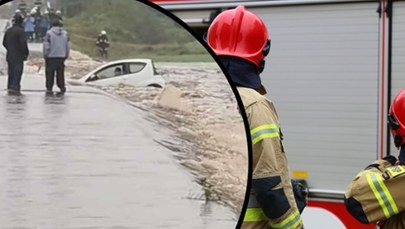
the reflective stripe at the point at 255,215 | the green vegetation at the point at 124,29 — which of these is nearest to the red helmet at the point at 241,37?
the reflective stripe at the point at 255,215

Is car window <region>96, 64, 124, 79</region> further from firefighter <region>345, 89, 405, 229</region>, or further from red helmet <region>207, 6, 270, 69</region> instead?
firefighter <region>345, 89, 405, 229</region>

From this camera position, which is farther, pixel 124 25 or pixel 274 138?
pixel 274 138

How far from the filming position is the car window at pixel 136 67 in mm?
1315

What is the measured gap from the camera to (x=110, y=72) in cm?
Answer: 133

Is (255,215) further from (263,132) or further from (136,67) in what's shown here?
(136,67)

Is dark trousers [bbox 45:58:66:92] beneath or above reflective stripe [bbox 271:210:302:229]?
above

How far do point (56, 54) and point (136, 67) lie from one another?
0.15m

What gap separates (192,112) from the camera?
138 centimetres

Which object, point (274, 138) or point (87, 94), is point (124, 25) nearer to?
point (87, 94)

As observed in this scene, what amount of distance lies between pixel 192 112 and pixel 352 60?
3.46 meters

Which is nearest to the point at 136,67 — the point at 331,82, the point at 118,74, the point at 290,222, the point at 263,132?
the point at 118,74

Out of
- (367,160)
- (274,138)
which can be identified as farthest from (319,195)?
(274,138)

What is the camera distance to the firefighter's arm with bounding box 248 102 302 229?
2256 millimetres

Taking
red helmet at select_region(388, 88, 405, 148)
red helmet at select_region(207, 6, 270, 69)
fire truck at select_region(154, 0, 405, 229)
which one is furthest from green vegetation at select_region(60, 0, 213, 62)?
fire truck at select_region(154, 0, 405, 229)
